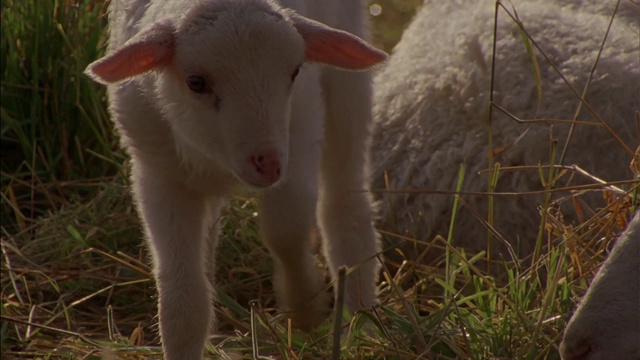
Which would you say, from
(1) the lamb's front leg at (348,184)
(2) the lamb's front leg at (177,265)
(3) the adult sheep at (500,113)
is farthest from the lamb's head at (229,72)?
(3) the adult sheep at (500,113)

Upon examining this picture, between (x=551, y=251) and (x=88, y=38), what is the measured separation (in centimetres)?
258

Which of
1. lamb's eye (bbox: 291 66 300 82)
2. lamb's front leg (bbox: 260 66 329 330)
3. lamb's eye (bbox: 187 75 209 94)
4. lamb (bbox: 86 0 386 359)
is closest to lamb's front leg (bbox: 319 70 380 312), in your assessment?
lamb (bbox: 86 0 386 359)

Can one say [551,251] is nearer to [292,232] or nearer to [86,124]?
[292,232]

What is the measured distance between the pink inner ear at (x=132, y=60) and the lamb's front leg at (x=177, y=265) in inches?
18.9

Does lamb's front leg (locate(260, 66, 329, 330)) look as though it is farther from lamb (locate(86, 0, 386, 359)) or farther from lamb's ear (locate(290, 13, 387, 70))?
lamb's ear (locate(290, 13, 387, 70))

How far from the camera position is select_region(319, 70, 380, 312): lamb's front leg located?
14.3 ft

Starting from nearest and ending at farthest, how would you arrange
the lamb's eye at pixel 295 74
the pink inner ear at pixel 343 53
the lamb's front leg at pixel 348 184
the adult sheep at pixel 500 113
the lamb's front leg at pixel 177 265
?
the lamb's eye at pixel 295 74, the pink inner ear at pixel 343 53, the lamb's front leg at pixel 177 265, the lamb's front leg at pixel 348 184, the adult sheep at pixel 500 113

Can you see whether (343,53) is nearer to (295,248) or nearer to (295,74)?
(295,74)

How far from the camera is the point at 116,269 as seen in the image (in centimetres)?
477

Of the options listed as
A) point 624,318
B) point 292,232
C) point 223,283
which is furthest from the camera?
point 223,283

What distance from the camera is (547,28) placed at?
5316mm

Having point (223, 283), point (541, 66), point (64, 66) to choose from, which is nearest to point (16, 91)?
point (64, 66)

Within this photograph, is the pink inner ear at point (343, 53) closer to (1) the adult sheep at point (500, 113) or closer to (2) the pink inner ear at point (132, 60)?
(2) the pink inner ear at point (132, 60)

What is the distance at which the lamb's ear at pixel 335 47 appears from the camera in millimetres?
3412
